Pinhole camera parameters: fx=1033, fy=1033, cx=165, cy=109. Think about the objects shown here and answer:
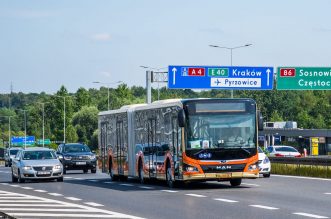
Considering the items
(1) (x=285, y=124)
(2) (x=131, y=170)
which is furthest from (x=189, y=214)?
(1) (x=285, y=124)

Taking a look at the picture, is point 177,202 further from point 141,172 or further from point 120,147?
point 120,147

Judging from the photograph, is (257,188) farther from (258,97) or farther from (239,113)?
(258,97)

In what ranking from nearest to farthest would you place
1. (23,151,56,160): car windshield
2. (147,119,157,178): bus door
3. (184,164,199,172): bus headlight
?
(184,164,199,172): bus headlight, (147,119,157,178): bus door, (23,151,56,160): car windshield

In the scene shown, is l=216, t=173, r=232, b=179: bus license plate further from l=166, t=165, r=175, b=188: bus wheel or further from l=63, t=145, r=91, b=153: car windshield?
l=63, t=145, r=91, b=153: car windshield

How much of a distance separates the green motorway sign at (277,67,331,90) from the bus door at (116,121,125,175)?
2816 centimetres

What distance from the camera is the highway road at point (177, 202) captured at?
64.6 ft

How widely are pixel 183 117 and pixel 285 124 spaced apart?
4274 inches

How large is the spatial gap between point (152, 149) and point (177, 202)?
31.5 feet

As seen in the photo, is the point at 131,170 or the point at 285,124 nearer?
the point at 131,170

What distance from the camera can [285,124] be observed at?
136625mm

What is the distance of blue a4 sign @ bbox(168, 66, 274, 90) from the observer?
212 feet

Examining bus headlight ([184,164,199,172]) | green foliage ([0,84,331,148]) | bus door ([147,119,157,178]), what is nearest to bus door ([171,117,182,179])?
bus headlight ([184,164,199,172])

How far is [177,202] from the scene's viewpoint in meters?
23.5

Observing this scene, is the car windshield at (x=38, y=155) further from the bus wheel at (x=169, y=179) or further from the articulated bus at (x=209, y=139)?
the bus wheel at (x=169, y=179)
